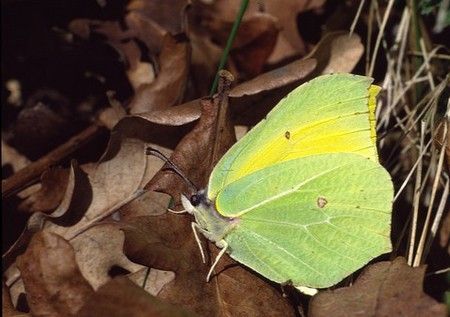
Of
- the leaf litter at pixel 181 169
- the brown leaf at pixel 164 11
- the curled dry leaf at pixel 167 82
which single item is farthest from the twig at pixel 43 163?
the brown leaf at pixel 164 11

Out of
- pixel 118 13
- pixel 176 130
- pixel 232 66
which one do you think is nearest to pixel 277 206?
pixel 176 130

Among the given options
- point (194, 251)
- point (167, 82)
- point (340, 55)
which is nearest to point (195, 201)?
point (194, 251)

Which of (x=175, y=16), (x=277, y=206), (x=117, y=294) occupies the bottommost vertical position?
(x=277, y=206)

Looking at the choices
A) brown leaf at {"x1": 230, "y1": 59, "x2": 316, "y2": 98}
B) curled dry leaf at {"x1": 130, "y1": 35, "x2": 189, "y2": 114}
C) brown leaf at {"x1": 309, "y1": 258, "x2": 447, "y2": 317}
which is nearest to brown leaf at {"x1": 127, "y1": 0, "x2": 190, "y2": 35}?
curled dry leaf at {"x1": 130, "y1": 35, "x2": 189, "y2": 114}

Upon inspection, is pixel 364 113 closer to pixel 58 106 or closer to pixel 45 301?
pixel 45 301

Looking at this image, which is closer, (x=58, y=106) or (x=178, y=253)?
(x=178, y=253)

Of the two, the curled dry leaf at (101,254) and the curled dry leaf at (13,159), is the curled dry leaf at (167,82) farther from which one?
the curled dry leaf at (101,254)
